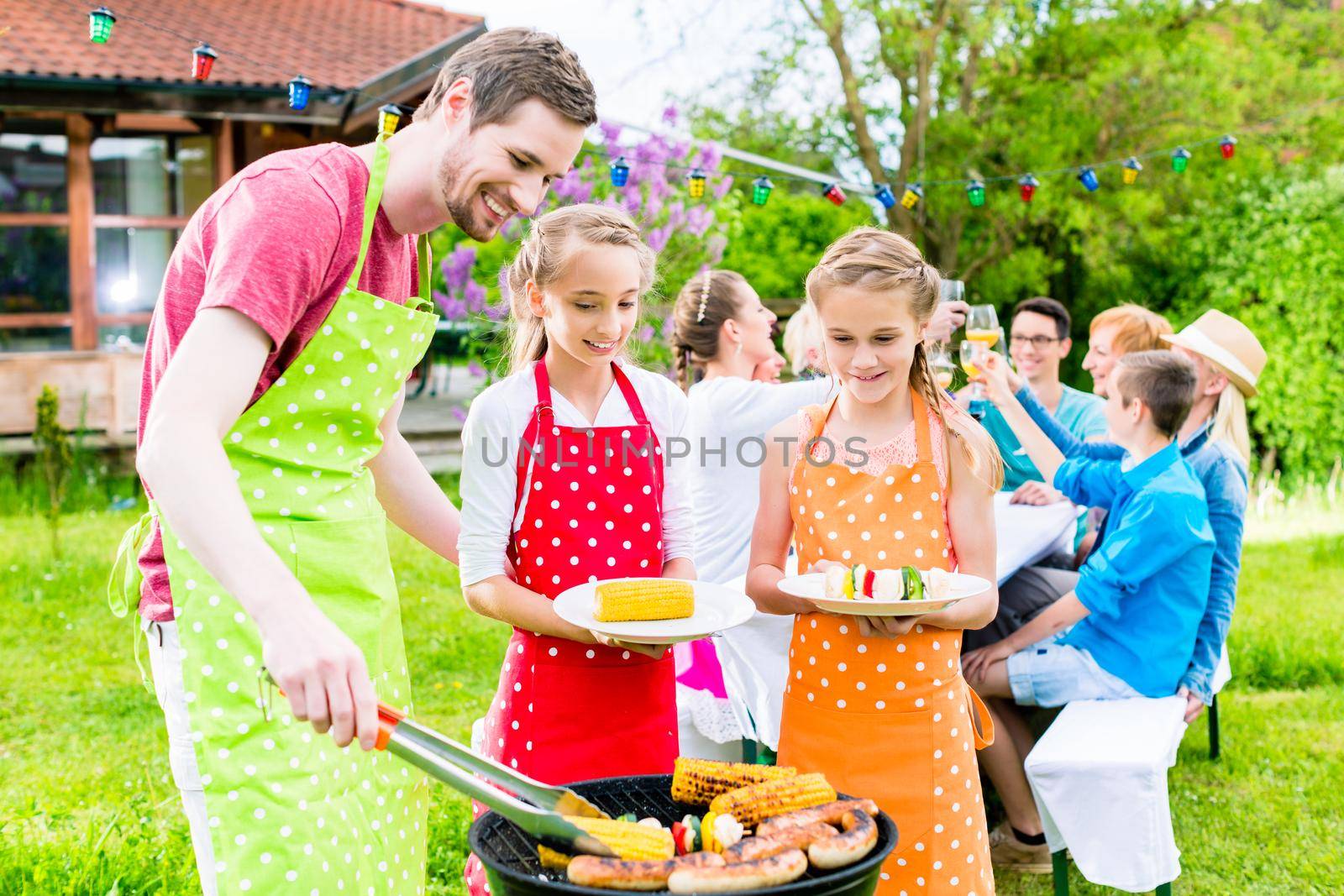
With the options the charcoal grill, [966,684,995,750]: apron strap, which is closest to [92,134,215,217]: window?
[966,684,995,750]: apron strap

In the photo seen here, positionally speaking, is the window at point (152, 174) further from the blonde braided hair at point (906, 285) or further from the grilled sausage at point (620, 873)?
the grilled sausage at point (620, 873)

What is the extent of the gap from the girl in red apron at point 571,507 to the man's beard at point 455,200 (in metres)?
0.59

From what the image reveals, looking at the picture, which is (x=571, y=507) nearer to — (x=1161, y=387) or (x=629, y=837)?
(x=629, y=837)

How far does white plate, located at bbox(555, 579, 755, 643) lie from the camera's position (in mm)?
2189

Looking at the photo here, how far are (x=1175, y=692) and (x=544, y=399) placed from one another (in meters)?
2.66

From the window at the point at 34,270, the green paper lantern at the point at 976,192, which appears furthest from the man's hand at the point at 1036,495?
the window at the point at 34,270

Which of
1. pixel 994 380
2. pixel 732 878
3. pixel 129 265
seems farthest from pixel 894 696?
pixel 129 265

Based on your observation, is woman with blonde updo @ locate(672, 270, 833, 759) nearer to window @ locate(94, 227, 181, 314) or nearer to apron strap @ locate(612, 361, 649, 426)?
apron strap @ locate(612, 361, 649, 426)

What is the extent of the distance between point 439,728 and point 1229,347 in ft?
12.4

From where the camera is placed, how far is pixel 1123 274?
12.8 meters

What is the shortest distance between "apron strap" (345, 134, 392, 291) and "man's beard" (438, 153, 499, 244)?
4.0 inches

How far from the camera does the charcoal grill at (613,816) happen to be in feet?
5.10

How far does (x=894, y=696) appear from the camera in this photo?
2.61 meters

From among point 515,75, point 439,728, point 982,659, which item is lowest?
point 439,728
